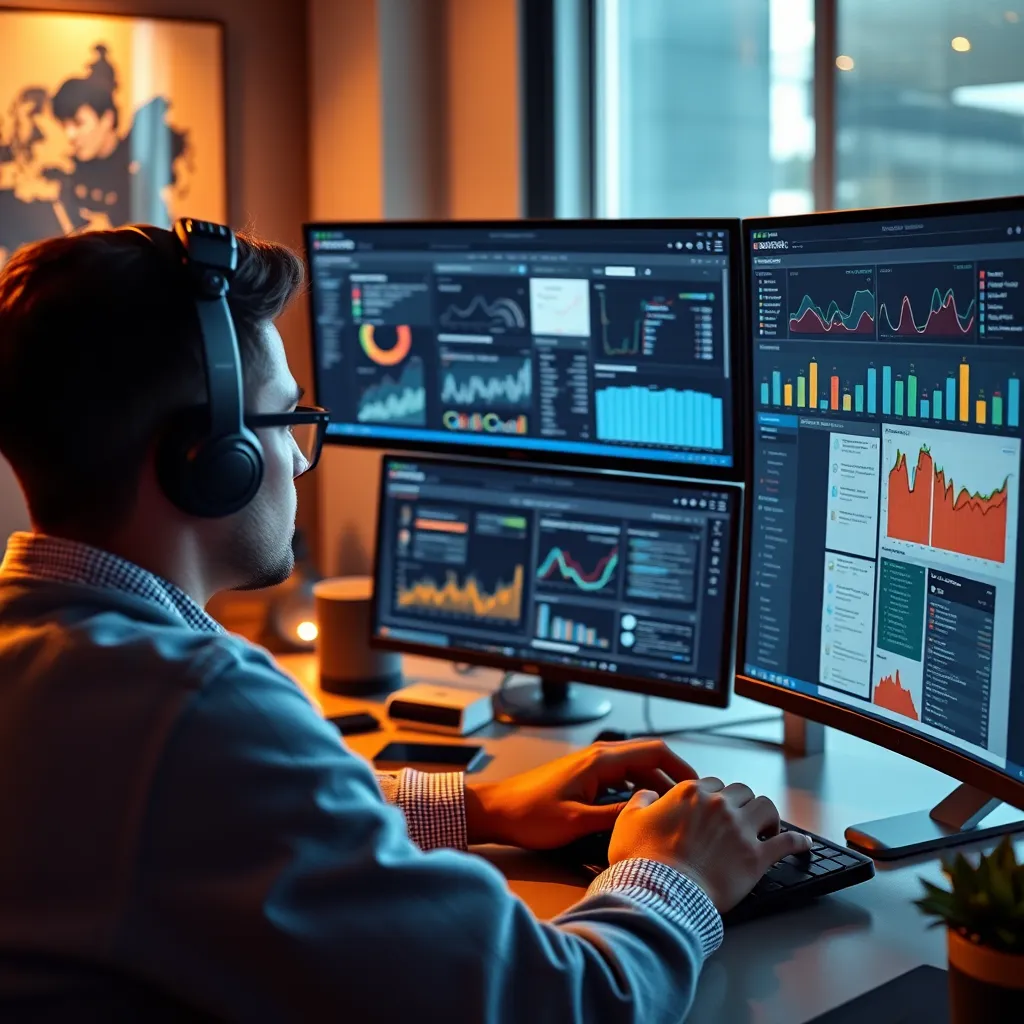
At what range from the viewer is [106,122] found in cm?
271

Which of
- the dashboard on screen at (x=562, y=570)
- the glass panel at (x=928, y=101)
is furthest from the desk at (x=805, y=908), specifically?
the glass panel at (x=928, y=101)

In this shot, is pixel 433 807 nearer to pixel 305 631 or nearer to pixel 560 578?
pixel 560 578

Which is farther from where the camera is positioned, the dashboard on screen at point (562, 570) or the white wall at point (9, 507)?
the white wall at point (9, 507)

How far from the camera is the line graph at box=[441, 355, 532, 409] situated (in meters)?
1.83

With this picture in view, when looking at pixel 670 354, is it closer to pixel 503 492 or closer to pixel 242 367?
pixel 503 492

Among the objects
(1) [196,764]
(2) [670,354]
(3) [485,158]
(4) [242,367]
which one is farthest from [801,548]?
(3) [485,158]

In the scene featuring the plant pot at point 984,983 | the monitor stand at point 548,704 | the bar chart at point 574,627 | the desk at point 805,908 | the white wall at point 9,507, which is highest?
the white wall at point 9,507

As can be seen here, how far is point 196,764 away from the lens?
0.83 meters

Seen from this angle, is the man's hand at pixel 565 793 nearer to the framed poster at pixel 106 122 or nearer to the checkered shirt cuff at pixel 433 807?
Result: the checkered shirt cuff at pixel 433 807

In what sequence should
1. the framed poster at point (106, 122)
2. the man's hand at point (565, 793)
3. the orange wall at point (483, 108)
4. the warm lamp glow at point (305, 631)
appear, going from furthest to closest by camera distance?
the framed poster at point (106, 122) < the orange wall at point (483, 108) < the warm lamp glow at point (305, 631) < the man's hand at point (565, 793)

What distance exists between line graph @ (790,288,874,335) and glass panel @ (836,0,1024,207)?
744 mm

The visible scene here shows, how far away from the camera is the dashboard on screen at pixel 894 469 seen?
3.97ft

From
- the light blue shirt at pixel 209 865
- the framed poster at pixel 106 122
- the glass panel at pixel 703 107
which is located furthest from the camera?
the framed poster at pixel 106 122

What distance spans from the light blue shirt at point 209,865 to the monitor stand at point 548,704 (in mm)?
919
